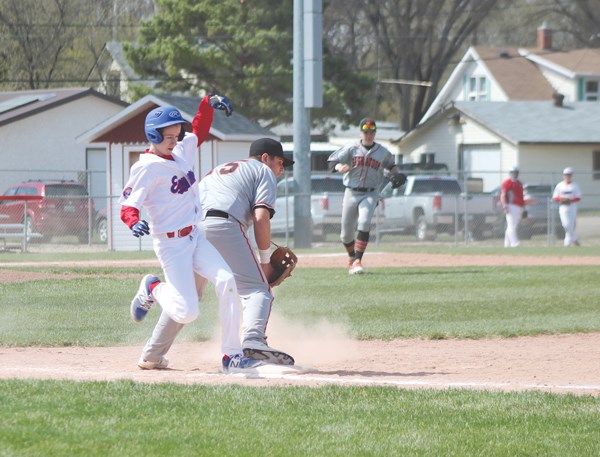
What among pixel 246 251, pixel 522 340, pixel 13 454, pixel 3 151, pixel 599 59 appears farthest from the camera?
pixel 599 59

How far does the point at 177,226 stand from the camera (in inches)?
297

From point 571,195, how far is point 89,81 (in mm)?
26205

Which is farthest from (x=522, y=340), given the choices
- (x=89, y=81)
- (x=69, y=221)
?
(x=89, y=81)

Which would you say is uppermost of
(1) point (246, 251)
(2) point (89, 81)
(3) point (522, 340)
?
(2) point (89, 81)

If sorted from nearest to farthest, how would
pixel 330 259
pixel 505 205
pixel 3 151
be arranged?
pixel 330 259 < pixel 505 205 < pixel 3 151

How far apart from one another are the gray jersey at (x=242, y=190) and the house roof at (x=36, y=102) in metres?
28.9

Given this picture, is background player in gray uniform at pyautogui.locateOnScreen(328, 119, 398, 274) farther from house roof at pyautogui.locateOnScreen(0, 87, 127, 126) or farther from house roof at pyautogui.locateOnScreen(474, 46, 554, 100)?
house roof at pyautogui.locateOnScreen(474, 46, 554, 100)

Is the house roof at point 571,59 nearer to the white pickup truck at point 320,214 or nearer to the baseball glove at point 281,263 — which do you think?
the white pickup truck at point 320,214

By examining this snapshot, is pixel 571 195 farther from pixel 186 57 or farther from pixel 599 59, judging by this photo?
pixel 599 59

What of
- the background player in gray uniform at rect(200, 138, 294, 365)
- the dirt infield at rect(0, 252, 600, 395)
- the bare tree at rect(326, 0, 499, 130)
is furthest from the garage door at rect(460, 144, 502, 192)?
the background player in gray uniform at rect(200, 138, 294, 365)

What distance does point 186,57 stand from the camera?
42.6 metres

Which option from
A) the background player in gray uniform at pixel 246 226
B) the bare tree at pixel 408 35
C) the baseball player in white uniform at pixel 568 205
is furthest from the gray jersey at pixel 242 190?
the bare tree at pixel 408 35

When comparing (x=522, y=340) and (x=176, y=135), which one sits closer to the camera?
(x=176, y=135)

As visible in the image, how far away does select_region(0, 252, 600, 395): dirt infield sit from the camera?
7.59m
